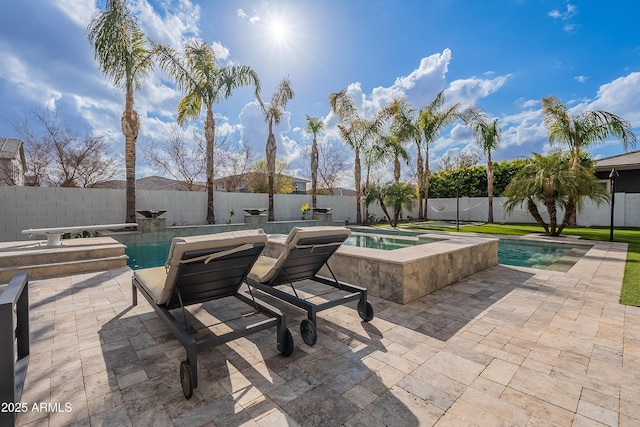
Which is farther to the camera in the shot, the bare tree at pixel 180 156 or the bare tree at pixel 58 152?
the bare tree at pixel 180 156

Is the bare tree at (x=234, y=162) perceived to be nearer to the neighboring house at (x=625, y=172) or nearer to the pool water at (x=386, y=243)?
the pool water at (x=386, y=243)

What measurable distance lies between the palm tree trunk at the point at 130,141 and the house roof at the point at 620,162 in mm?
25640

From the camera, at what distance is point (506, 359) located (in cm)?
268

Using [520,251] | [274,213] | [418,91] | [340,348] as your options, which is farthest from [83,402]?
[418,91]

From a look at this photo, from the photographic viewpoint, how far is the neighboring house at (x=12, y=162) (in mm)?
15609

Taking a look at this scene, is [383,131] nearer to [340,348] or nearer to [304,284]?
[304,284]

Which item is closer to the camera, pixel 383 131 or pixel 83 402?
pixel 83 402

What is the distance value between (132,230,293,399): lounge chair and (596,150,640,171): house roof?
2314 centimetres

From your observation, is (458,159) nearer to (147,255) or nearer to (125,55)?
(125,55)

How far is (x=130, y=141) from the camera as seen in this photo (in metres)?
12.3

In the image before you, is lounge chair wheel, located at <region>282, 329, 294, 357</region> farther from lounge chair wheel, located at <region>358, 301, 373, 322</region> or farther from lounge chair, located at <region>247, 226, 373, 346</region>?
lounge chair wheel, located at <region>358, 301, 373, 322</region>

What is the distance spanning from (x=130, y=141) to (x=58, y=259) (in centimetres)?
779

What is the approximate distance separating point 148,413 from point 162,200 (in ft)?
49.8

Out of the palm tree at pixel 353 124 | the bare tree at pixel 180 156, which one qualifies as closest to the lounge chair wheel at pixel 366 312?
the palm tree at pixel 353 124
